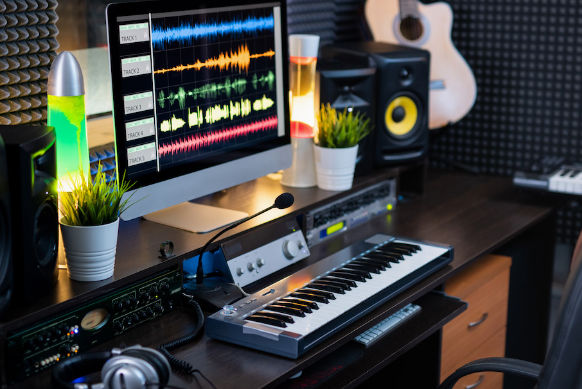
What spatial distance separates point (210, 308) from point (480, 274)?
0.93m

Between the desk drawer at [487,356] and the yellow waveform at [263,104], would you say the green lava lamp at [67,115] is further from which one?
the desk drawer at [487,356]

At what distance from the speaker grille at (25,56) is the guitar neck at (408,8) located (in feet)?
4.64

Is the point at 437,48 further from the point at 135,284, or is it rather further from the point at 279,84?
the point at 135,284

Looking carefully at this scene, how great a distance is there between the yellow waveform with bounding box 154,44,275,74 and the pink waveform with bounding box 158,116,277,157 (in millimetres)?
151

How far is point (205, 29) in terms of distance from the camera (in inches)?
68.6

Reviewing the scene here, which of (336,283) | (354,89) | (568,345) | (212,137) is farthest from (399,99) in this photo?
(568,345)

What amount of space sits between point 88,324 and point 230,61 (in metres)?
0.74

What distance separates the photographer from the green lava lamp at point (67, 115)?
4.90ft

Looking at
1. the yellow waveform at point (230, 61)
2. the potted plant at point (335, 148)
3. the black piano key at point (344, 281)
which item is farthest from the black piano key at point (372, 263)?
the yellow waveform at point (230, 61)

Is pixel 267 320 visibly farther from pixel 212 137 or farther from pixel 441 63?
pixel 441 63

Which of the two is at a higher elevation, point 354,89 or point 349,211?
point 354,89

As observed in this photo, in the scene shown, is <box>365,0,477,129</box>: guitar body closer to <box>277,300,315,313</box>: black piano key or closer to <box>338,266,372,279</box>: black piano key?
<box>338,266,372,279</box>: black piano key

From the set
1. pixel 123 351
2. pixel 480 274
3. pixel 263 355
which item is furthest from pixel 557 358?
pixel 480 274

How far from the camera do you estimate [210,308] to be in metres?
1.61
